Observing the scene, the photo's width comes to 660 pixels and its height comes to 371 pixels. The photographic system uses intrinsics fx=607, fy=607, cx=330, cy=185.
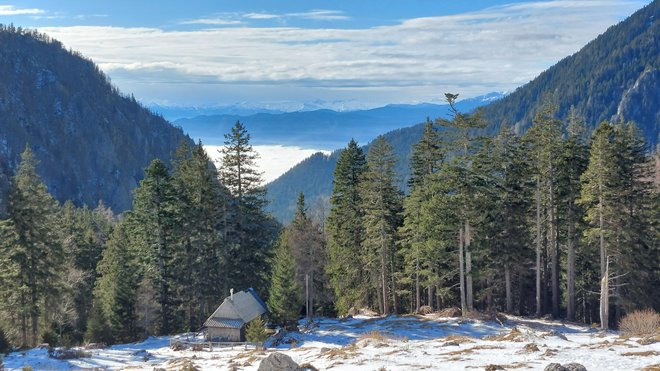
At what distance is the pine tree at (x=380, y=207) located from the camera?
4469 centimetres

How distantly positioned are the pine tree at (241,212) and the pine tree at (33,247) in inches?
499

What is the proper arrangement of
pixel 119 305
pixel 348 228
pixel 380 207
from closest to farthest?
pixel 380 207 < pixel 119 305 < pixel 348 228

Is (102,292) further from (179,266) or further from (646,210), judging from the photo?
(646,210)

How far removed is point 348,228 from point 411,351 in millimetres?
25737

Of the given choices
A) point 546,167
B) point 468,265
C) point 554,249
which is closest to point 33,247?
point 468,265

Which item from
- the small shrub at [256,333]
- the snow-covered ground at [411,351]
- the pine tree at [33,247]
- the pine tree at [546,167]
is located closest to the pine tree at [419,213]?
the snow-covered ground at [411,351]

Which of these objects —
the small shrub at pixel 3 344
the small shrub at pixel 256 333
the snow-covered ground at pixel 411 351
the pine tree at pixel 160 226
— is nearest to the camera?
the snow-covered ground at pixel 411 351

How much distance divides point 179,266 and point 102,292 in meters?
13.3

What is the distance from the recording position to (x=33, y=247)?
4278 centimetres

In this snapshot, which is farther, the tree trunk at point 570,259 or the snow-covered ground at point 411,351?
the tree trunk at point 570,259

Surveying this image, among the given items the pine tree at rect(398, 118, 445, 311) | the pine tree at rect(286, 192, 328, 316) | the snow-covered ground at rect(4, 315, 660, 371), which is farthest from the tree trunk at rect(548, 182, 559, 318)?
the pine tree at rect(286, 192, 328, 316)

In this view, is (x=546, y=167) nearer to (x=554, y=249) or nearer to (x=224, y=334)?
(x=554, y=249)

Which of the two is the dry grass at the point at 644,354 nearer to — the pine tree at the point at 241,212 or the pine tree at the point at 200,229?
the pine tree at the point at 241,212

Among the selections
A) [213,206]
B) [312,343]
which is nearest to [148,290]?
[213,206]
